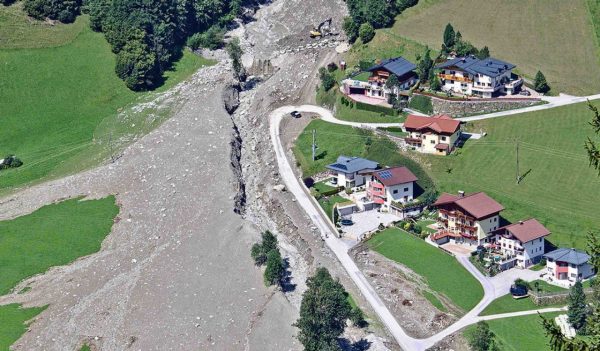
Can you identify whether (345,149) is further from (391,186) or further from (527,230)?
(527,230)

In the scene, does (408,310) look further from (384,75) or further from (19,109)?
(19,109)

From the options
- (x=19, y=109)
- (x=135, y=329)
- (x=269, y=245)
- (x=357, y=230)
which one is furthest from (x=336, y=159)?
(x=19, y=109)

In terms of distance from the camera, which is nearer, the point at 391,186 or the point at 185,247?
the point at 185,247

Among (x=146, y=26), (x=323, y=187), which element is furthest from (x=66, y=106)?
(x=323, y=187)

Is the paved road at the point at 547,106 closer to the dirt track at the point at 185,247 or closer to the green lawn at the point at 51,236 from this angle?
the dirt track at the point at 185,247

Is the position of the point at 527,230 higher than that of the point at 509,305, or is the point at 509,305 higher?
the point at 527,230

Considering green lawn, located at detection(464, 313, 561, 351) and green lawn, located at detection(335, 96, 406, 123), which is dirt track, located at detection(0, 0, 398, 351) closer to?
green lawn, located at detection(335, 96, 406, 123)

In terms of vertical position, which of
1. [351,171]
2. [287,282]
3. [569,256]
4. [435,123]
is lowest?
[287,282]
